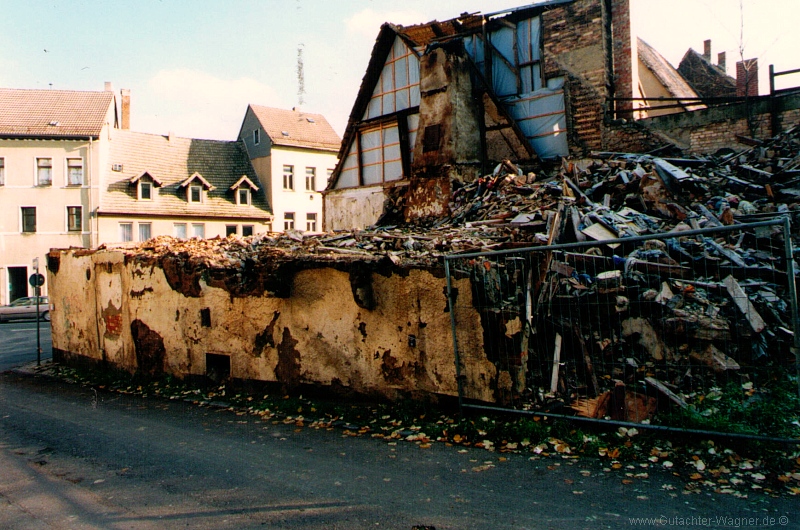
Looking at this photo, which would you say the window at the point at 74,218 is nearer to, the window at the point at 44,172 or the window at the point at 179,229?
the window at the point at 44,172

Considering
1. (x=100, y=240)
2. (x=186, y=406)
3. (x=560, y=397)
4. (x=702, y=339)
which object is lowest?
(x=186, y=406)

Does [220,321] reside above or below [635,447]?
above

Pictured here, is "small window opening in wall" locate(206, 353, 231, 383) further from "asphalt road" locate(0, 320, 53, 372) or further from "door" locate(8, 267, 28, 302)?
"door" locate(8, 267, 28, 302)

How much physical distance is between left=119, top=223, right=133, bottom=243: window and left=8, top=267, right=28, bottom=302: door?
5438 mm

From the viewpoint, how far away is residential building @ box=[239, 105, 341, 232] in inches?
1483

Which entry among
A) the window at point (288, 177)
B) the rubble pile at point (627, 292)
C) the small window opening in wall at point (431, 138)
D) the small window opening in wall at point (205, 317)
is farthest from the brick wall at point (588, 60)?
the window at point (288, 177)

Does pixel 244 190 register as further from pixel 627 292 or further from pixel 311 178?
pixel 627 292

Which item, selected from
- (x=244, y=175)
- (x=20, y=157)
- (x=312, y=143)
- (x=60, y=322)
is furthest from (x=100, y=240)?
(x=60, y=322)

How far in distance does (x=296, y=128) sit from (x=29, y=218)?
58.5 ft

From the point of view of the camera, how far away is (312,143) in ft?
131

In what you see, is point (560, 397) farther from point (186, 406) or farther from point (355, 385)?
point (186, 406)

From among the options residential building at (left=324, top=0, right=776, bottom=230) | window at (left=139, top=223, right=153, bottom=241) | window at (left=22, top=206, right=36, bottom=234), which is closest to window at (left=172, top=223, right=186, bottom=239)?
window at (left=139, top=223, right=153, bottom=241)

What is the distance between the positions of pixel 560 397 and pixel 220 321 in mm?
5687

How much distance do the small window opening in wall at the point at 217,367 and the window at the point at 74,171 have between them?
2818 cm
